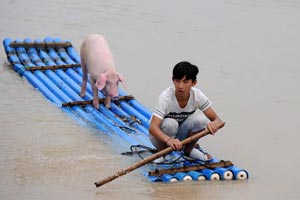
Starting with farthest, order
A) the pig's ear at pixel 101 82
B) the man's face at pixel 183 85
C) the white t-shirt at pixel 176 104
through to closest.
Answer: the pig's ear at pixel 101 82 < the white t-shirt at pixel 176 104 < the man's face at pixel 183 85

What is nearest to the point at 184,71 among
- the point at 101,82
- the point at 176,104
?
the point at 176,104

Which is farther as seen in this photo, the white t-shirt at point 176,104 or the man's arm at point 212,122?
the white t-shirt at point 176,104

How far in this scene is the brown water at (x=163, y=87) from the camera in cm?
505

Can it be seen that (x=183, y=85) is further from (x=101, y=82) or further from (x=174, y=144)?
(x=101, y=82)

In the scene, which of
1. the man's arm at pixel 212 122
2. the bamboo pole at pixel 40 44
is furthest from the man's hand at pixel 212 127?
the bamboo pole at pixel 40 44

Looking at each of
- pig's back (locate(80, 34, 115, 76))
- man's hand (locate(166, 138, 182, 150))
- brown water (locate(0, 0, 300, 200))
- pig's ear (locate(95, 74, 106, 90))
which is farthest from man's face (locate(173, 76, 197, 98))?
pig's back (locate(80, 34, 115, 76))

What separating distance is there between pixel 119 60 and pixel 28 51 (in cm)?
116

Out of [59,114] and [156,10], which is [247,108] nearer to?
[59,114]

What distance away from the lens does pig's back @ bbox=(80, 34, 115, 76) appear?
674 centimetres

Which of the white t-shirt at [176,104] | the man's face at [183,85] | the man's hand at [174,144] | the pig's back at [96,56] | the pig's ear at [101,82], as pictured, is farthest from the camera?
the pig's back at [96,56]

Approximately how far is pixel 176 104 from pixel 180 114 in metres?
0.11

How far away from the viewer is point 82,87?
7.05 metres

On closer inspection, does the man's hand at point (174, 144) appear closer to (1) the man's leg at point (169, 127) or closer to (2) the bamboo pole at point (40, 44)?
(1) the man's leg at point (169, 127)

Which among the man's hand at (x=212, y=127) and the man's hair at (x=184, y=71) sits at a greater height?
the man's hair at (x=184, y=71)
